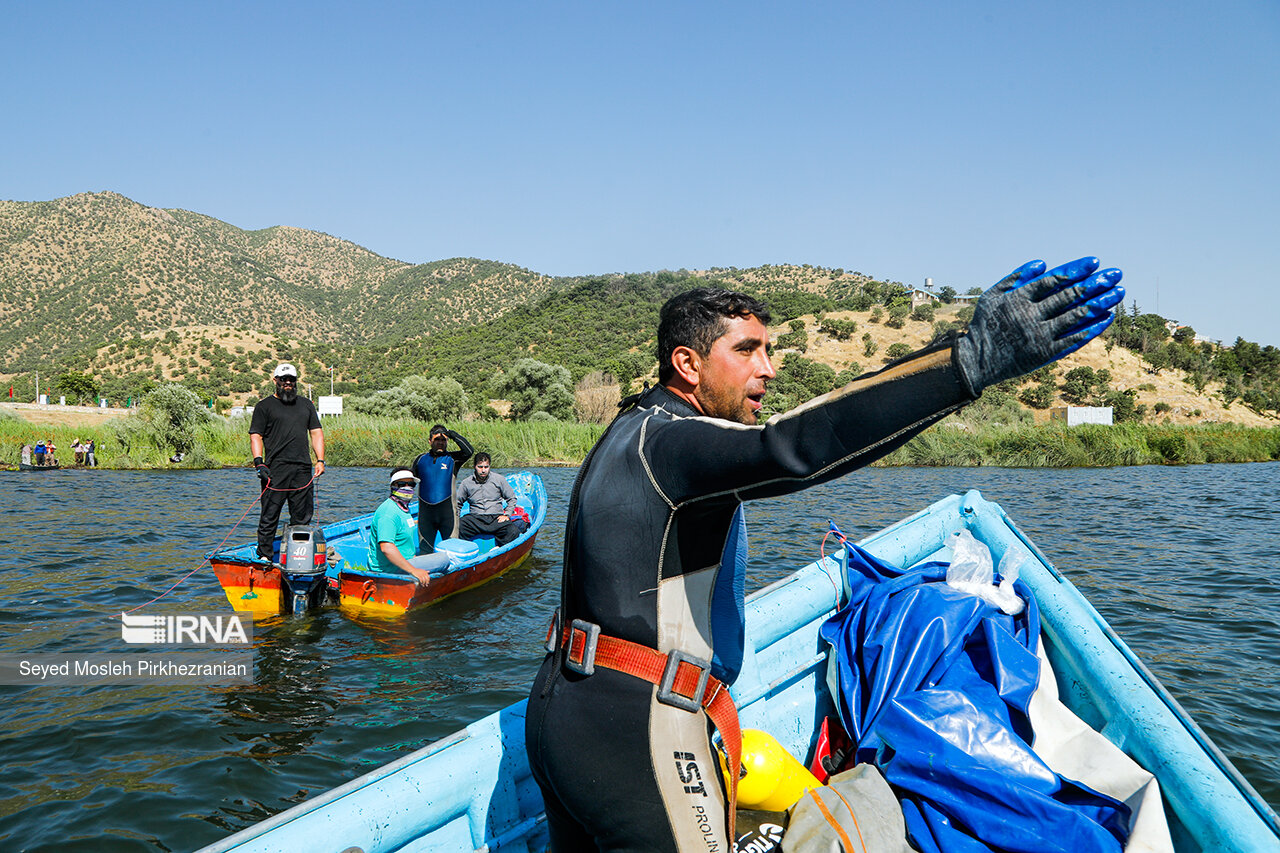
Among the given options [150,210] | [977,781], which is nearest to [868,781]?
[977,781]

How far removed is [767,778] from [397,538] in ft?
21.5

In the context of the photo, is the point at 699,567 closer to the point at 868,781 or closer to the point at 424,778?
the point at 424,778

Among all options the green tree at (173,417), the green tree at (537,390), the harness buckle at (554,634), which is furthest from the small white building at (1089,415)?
the harness buckle at (554,634)

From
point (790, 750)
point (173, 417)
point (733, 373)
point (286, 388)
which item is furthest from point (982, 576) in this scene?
point (173, 417)

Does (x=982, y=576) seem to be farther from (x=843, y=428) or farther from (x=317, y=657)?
(x=317, y=657)

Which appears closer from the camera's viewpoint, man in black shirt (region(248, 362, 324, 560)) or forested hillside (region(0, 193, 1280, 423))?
man in black shirt (region(248, 362, 324, 560))

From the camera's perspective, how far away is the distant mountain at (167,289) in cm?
8056

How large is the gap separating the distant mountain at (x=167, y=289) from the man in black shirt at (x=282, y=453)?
74.4 m

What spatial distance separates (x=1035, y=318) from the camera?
49.2 inches

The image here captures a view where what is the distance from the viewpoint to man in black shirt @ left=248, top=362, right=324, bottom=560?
340 inches

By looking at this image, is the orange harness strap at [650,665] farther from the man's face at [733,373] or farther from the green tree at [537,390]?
the green tree at [537,390]

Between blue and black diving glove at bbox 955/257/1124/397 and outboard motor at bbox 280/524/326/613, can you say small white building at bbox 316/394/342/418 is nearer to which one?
outboard motor at bbox 280/524/326/613

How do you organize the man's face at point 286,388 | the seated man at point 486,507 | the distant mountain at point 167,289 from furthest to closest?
the distant mountain at point 167,289, the seated man at point 486,507, the man's face at point 286,388

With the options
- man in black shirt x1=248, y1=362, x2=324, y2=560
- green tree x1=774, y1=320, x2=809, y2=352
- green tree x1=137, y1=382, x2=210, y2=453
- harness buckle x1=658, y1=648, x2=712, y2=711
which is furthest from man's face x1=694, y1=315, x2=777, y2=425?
green tree x1=774, y1=320, x2=809, y2=352
